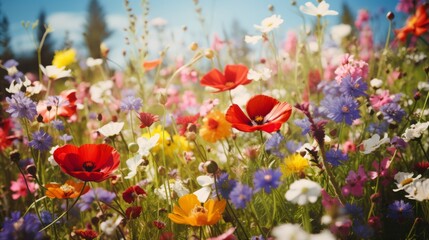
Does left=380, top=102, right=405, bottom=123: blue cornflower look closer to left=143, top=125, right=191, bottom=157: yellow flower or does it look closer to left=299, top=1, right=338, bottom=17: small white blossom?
left=299, top=1, right=338, bottom=17: small white blossom

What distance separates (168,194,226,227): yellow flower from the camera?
0.74 metres

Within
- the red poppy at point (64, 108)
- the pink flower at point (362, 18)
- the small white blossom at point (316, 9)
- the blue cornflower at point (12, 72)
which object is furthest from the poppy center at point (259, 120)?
the pink flower at point (362, 18)

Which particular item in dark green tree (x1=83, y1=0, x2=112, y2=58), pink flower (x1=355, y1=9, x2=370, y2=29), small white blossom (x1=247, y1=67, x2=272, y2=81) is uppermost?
small white blossom (x1=247, y1=67, x2=272, y2=81)

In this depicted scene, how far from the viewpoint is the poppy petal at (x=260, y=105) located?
94 centimetres

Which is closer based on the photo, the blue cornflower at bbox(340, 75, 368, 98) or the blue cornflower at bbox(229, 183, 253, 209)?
the blue cornflower at bbox(229, 183, 253, 209)

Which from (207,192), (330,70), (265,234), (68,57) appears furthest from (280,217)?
(68,57)

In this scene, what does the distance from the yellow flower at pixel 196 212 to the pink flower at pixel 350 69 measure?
53 cm

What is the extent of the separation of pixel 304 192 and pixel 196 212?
10.5 inches

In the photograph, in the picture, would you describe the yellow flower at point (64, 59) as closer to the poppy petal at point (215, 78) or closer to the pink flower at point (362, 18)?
the poppy petal at point (215, 78)

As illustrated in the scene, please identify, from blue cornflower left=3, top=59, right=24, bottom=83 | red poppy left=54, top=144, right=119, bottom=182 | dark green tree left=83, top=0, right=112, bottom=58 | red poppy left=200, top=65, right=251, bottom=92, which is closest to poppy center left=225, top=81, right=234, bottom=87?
red poppy left=200, top=65, right=251, bottom=92

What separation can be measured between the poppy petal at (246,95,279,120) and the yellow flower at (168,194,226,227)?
285 mm

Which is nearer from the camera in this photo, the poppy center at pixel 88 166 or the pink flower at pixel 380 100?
the poppy center at pixel 88 166

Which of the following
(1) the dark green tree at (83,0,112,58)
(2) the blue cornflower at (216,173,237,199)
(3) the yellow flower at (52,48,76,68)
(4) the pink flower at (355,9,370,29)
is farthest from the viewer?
(1) the dark green tree at (83,0,112,58)

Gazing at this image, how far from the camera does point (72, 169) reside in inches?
32.4
